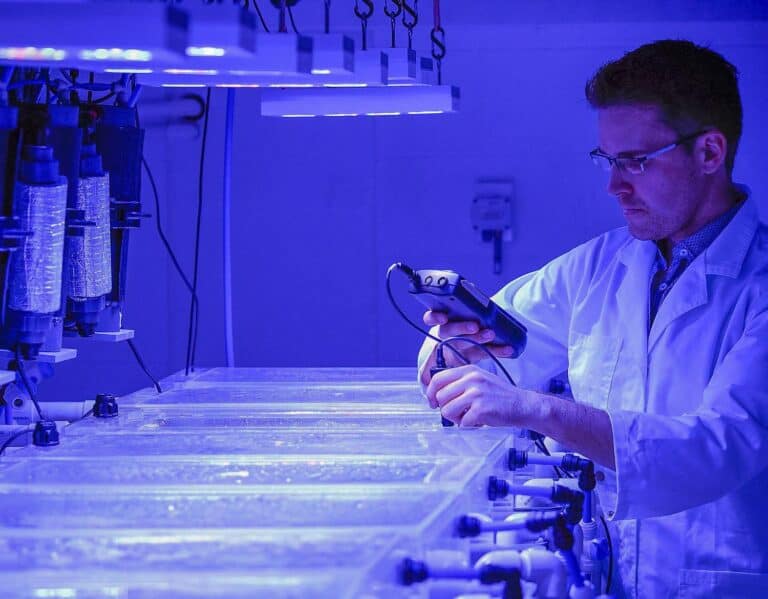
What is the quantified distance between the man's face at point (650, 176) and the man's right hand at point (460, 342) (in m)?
0.32

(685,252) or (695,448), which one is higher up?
(685,252)

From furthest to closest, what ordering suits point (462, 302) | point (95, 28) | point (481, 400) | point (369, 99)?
point (369, 99) < point (462, 302) < point (481, 400) < point (95, 28)

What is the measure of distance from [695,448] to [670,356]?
27 centimetres

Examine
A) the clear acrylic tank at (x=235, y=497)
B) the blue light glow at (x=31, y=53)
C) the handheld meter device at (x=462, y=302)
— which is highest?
the blue light glow at (x=31, y=53)

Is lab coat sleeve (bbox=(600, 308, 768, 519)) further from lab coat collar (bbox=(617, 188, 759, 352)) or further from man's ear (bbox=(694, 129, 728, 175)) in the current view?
man's ear (bbox=(694, 129, 728, 175))

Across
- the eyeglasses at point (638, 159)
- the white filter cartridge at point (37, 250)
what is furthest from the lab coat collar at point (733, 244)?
the white filter cartridge at point (37, 250)

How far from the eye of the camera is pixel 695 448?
148 cm

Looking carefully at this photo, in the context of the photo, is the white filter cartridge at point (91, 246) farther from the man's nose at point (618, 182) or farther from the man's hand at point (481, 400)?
the man's nose at point (618, 182)

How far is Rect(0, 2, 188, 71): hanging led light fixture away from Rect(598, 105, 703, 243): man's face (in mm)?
911

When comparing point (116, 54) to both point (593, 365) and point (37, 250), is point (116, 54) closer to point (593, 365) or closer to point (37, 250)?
point (37, 250)

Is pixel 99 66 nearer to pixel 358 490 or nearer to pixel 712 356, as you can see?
pixel 358 490

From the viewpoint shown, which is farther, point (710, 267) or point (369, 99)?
point (369, 99)

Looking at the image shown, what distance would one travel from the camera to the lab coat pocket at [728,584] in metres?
1.63

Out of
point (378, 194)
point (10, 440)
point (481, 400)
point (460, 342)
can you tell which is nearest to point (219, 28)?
point (481, 400)
